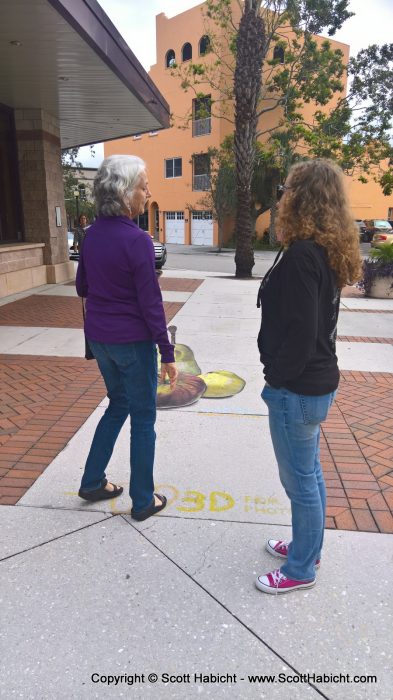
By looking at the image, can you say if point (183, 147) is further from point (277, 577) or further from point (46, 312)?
point (277, 577)

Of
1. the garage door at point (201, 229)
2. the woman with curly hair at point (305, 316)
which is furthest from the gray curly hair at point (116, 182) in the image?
the garage door at point (201, 229)

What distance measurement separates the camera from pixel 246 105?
13719mm

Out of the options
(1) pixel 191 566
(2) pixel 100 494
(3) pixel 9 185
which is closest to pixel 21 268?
(3) pixel 9 185

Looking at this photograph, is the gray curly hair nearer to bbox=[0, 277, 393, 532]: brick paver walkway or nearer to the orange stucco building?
bbox=[0, 277, 393, 532]: brick paver walkway

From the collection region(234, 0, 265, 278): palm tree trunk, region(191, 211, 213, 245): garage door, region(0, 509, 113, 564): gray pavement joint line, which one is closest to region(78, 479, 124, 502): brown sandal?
region(0, 509, 113, 564): gray pavement joint line

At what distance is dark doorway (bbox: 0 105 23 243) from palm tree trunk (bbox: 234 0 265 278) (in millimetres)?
6001

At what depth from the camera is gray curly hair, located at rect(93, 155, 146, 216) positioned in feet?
7.91

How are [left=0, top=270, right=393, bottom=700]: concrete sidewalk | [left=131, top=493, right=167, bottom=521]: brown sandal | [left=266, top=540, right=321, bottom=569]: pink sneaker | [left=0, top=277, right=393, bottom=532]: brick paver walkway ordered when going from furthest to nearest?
[left=0, top=277, right=393, bottom=532]: brick paver walkway
[left=131, top=493, right=167, bottom=521]: brown sandal
[left=266, top=540, right=321, bottom=569]: pink sneaker
[left=0, top=270, right=393, bottom=700]: concrete sidewalk

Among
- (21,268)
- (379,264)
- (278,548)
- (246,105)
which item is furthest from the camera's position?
(246,105)

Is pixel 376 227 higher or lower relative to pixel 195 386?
higher

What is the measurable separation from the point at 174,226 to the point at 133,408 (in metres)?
38.6

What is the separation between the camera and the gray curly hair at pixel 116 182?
2.41m

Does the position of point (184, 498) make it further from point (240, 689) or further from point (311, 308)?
point (311, 308)

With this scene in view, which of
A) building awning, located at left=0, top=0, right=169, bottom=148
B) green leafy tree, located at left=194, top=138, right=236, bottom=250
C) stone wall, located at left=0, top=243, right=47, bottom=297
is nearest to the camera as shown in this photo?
building awning, located at left=0, top=0, right=169, bottom=148
